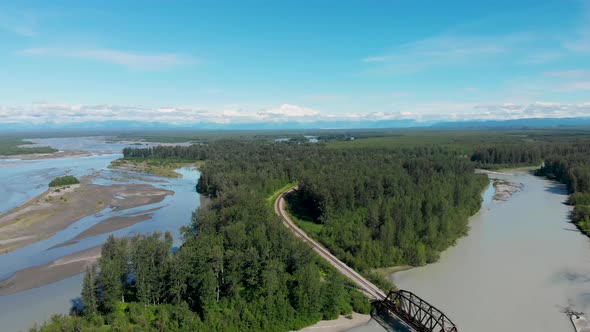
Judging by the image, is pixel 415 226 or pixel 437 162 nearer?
pixel 415 226

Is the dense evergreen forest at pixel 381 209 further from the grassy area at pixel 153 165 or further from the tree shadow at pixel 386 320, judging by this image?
the grassy area at pixel 153 165

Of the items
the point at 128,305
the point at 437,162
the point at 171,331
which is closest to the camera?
the point at 171,331

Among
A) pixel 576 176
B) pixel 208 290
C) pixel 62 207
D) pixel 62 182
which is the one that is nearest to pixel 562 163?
pixel 576 176

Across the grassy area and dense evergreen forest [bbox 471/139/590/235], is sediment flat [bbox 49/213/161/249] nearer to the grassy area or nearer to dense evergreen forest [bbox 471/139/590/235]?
the grassy area

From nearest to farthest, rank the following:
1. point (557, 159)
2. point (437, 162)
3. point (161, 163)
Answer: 1. point (437, 162)
2. point (557, 159)
3. point (161, 163)

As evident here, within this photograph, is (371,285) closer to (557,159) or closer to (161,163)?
(557,159)

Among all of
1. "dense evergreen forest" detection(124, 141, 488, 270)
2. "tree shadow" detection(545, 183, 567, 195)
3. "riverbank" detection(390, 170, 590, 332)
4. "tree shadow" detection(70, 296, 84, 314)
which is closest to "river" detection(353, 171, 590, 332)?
"riverbank" detection(390, 170, 590, 332)

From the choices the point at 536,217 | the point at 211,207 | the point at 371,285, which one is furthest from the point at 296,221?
the point at 536,217
